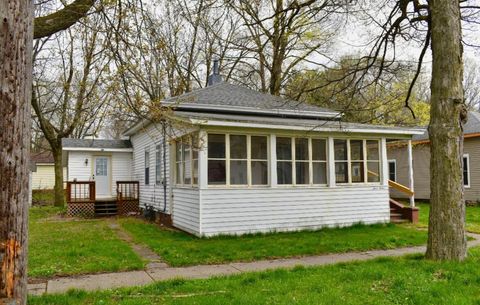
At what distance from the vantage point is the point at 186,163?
38.0 feet

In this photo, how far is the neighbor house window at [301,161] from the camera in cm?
1146

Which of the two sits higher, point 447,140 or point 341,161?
point 447,140

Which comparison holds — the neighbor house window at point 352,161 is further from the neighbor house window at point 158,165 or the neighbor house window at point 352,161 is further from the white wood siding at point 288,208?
the neighbor house window at point 158,165

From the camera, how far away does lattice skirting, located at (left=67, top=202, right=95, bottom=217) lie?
16797mm

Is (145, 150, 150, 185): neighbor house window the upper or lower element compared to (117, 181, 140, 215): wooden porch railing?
upper

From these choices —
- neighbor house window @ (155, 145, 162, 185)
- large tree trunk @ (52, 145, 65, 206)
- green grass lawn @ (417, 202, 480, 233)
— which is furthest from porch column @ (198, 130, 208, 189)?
large tree trunk @ (52, 145, 65, 206)

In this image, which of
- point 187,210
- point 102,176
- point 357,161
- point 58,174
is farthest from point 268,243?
point 58,174

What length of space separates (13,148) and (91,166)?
17492 mm

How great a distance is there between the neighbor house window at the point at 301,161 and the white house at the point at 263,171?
1.1 inches

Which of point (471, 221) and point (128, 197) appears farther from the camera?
point (128, 197)

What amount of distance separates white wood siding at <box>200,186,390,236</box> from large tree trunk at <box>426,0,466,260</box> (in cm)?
460

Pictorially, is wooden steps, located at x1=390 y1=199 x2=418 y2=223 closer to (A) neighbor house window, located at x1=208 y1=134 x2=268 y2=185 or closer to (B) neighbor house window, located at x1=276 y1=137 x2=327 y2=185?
(B) neighbor house window, located at x1=276 y1=137 x2=327 y2=185

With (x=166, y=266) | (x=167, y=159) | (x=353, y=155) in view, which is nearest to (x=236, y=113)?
(x=167, y=159)

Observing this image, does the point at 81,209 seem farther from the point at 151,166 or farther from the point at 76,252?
the point at 76,252
